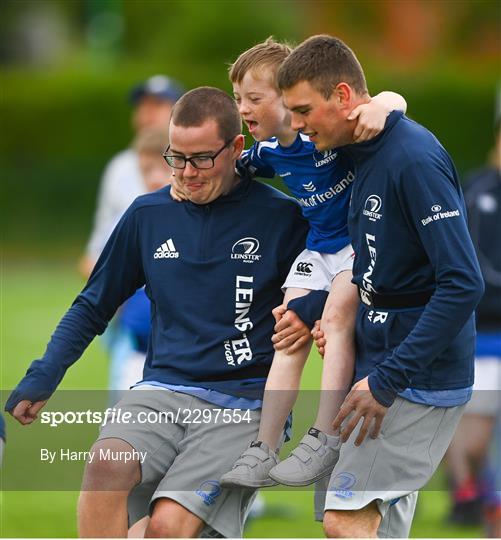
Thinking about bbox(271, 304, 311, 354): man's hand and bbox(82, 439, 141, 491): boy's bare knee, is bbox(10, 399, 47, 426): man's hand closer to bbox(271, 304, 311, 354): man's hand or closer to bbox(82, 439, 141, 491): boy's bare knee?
bbox(82, 439, 141, 491): boy's bare knee

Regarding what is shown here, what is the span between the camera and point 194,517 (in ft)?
15.4

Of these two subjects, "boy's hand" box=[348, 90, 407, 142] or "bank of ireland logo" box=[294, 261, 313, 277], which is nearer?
"boy's hand" box=[348, 90, 407, 142]

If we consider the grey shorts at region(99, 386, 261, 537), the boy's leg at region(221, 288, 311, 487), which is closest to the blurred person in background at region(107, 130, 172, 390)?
the grey shorts at region(99, 386, 261, 537)

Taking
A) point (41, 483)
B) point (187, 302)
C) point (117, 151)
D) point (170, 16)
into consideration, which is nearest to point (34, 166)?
point (117, 151)

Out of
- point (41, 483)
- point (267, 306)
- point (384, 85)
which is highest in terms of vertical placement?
point (384, 85)

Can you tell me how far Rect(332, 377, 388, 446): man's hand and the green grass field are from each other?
64 cm

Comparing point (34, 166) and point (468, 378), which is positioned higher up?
point (34, 166)

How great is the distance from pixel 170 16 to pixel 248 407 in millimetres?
37901

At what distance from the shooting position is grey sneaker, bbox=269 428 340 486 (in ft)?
15.2

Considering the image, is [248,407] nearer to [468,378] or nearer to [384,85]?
[468,378]

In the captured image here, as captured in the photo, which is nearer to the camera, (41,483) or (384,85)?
(41,483)

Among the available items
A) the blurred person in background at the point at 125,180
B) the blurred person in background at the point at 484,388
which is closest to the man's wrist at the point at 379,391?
the blurred person in background at the point at 484,388

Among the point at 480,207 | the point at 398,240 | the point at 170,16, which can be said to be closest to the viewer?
the point at 398,240

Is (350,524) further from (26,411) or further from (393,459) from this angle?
(26,411)
